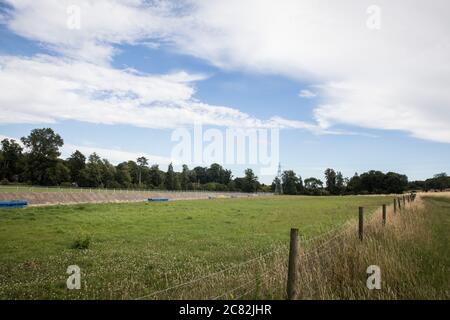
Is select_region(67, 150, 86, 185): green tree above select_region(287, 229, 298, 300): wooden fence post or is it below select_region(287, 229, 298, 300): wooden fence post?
above

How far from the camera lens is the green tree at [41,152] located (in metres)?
135

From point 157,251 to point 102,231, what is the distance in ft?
28.3

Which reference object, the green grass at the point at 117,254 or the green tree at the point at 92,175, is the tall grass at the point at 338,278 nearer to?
the green grass at the point at 117,254

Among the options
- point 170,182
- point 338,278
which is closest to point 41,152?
point 170,182

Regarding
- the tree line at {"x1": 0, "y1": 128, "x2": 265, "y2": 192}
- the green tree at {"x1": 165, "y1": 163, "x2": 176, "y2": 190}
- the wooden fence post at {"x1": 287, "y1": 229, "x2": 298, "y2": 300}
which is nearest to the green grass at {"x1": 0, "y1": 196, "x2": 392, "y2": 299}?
the wooden fence post at {"x1": 287, "y1": 229, "x2": 298, "y2": 300}

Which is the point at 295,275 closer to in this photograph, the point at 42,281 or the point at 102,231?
the point at 42,281

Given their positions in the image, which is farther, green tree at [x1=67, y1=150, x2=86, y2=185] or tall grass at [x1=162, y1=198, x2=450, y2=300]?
green tree at [x1=67, y1=150, x2=86, y2=185]

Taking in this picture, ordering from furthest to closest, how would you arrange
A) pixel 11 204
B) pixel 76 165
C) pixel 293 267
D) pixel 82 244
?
pixel 76 165 < pixel 11 204 < pixel 82 244 < pixel 293 267

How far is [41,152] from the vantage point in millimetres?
138500

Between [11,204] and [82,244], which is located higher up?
[11,204]

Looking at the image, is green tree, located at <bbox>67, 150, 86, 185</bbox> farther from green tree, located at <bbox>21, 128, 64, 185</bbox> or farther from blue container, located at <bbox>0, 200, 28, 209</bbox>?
blue container, located at <bbox>0, 200, 28, 209</bbox>

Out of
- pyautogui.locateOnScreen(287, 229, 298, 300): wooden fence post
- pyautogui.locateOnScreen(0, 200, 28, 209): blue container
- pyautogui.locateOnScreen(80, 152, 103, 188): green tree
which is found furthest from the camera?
pyautogui.locateOnScreen(80, 152, 103, 188): green tree

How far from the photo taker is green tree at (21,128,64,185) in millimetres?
134875

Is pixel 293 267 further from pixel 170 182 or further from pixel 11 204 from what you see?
pixel 170 182
